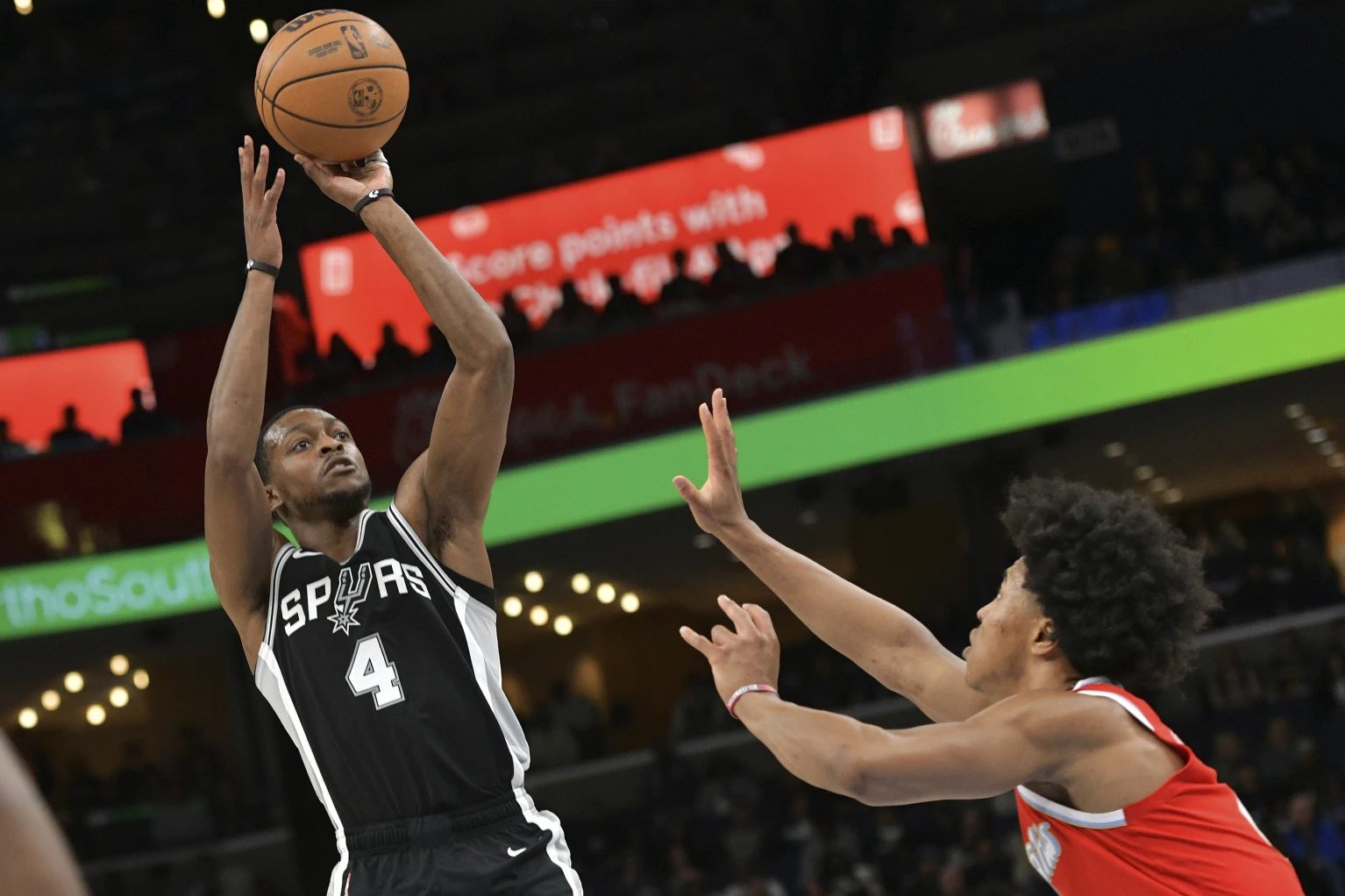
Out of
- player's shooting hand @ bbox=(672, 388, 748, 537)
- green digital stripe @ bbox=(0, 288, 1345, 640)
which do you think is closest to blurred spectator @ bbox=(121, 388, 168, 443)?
green digital stripe @ bbox=(0, 288, 1345, 640)

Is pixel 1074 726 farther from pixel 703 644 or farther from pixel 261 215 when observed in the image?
pixel 261 215

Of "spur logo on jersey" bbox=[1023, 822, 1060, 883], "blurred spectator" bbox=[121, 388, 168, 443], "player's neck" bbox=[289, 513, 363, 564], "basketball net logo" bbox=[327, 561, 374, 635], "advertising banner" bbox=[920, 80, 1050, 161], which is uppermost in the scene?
"advertising banner" bbox=[920, 80, 1050, 161]

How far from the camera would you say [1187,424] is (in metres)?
15.6

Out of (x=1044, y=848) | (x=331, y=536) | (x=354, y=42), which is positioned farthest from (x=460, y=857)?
(x=354, y=42)

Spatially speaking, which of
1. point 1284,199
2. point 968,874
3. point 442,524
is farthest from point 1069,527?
point 1284,199

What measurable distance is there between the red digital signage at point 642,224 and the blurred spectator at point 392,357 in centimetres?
311

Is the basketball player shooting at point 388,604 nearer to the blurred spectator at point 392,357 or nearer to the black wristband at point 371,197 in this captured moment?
the black wristband at point 371,197

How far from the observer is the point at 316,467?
3539 millimetres

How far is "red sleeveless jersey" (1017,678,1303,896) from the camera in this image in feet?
8.78

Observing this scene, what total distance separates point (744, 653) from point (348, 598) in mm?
968

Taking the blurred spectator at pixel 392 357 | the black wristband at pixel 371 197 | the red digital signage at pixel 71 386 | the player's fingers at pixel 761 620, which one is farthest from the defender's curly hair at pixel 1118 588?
the red digital signage at pixel 71 386

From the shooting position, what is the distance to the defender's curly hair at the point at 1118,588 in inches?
112

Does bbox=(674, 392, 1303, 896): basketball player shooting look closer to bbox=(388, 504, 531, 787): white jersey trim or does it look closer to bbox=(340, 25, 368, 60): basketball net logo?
bbox=(388, 504, 531, 787): white jersey trim

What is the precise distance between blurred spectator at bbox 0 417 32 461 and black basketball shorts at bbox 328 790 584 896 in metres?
12.0
